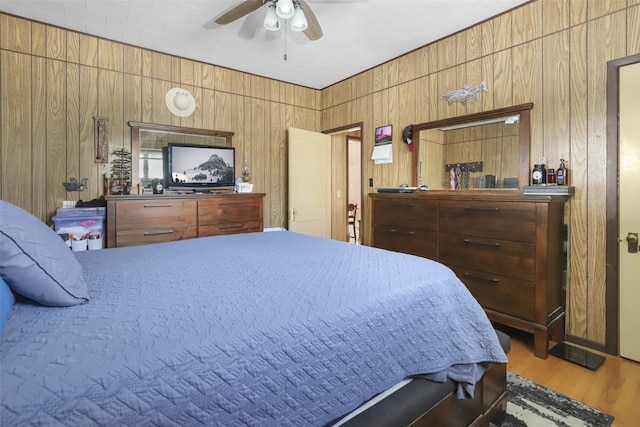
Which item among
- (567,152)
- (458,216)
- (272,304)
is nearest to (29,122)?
(272,304)

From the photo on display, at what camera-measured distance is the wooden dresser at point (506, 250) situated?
2.23 m

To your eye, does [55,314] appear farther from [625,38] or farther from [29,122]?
[625,38]

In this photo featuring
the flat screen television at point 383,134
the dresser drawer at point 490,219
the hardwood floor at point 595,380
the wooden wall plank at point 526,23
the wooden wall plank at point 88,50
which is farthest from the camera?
the flat screen television at point 383,134

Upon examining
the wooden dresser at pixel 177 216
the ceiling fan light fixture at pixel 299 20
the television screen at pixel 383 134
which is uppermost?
the ceiling fan light fixture at pixel 299 20

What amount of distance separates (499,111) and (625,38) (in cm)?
88

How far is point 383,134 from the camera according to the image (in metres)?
3.98

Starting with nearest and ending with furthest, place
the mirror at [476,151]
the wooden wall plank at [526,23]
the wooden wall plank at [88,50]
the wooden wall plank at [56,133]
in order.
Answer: the wooden wall plank at [526,23] → the mirror at [476,151] → the wooden wall plank at [56,133] → the wooden wall plank at [88,50]

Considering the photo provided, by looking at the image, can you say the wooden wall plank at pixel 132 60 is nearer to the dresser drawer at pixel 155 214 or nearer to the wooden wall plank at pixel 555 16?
the dresser drawer at pixel 155 214

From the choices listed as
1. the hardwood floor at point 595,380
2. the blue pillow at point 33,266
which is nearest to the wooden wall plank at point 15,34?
the blue pillow at point 33,266

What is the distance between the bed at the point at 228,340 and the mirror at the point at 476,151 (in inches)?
73.6

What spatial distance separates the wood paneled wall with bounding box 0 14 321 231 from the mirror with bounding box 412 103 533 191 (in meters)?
2.43

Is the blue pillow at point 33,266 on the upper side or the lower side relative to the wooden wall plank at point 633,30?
lower

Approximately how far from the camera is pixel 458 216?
2.67 metres

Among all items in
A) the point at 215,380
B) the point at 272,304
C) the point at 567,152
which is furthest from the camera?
the point at 567,152
